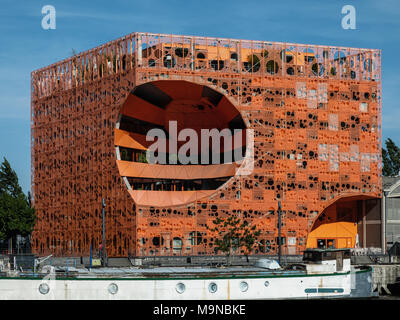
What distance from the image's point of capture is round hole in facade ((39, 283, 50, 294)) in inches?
2002

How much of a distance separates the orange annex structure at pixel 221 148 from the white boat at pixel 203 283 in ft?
107

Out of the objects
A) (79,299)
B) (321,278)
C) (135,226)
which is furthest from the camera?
(135,226)

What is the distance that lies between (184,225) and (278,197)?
1082cm

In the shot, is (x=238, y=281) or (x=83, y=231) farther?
(x=83, y=231)

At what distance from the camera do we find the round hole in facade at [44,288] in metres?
50.8

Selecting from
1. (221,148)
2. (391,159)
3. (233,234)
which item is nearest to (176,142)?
(221,148)

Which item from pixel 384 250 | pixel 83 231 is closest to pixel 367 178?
pixel 384 250

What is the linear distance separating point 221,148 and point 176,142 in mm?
5615

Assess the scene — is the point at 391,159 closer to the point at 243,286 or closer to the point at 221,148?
the point at 221,148

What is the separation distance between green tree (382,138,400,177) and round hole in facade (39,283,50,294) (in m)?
92.6

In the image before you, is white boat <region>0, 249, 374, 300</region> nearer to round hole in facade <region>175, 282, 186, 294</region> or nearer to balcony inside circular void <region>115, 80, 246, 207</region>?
round hole in facade <region>175, 282, 186, 294</region>

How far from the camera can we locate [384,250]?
9675cm

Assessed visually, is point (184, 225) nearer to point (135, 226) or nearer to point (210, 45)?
point (135, 226)

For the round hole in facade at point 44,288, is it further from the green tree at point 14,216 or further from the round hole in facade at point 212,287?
the green tree at point 14,216
